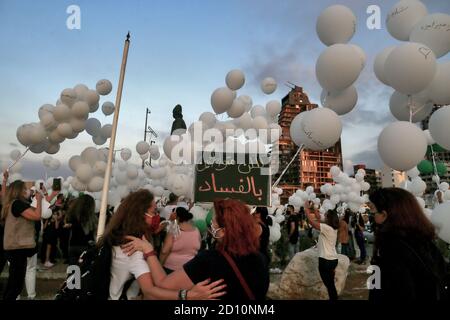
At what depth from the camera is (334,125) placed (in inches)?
159

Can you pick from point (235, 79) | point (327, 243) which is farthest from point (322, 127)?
point (235, 79)

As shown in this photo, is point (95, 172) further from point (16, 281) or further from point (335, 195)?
point (335, 195)

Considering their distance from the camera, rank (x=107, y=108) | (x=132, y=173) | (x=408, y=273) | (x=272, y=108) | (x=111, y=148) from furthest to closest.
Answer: (x=132, y=173) → (x=272, y=108) → (x=107, y=108) → (x=111, y=148) → (x=408, y=273)

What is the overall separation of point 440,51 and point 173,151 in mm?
4307

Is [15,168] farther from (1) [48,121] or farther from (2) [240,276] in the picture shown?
(2) [240,276]

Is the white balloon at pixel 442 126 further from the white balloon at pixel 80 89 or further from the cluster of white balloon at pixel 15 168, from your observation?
the cluster of white balloon at pixel 15 168

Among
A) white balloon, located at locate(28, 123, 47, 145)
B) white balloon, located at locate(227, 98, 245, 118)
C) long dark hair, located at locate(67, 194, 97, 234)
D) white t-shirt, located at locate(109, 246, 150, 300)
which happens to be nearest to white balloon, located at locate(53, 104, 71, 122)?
white balloon, located at locate(28, 123, 47, 145)

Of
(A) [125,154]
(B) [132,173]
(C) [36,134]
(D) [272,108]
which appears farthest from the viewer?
(A) [125,154]

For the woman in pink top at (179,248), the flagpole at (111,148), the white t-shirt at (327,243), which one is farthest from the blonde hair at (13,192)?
the white t-shirt at (327,243)

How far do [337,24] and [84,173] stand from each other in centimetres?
509

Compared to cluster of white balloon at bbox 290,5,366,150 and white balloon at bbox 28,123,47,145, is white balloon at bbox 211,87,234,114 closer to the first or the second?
cluster of white balloon at bbox 290,5,366,150

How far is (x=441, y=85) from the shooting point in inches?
152

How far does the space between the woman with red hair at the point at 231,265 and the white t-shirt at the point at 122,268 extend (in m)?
0.04
